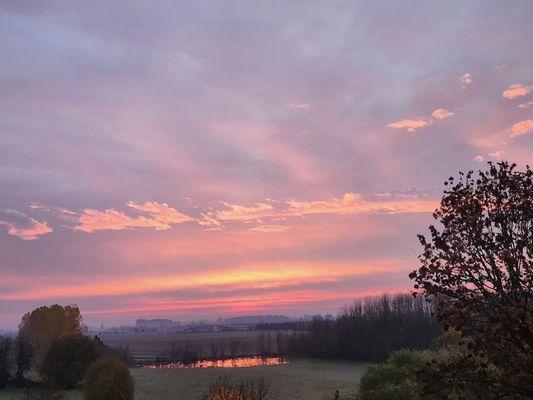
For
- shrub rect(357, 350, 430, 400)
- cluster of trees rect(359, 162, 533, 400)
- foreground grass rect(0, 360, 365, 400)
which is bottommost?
foreground grass rect(0, 360, 365, 400)

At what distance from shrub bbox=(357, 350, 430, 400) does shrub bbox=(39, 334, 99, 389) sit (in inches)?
1452

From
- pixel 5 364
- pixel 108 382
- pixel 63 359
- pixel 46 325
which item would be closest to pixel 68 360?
pixel 63 359

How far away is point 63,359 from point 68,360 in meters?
0.54

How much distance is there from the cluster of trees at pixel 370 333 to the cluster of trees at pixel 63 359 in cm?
6011

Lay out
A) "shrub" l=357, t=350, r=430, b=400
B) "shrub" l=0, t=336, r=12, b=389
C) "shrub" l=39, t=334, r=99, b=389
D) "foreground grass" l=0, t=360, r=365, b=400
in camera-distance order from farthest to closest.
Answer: "shrub" l=0, t=336, r=12, b=389
"shrub" l=39, t=334, r=99, b=389
"foreground grass" l=0, t=360, r=365, b=400
"shrub" l=357, t=350, r=430, b=400

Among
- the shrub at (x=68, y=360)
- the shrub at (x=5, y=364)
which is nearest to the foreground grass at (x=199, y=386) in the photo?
the shrub at (x=68, y=360)

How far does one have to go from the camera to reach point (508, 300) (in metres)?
8.38

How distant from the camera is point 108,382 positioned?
3453 cm

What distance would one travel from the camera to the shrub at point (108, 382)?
34438mm

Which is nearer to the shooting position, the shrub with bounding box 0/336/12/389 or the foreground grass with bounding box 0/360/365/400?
the foreground grass with bounding box 0/360/365/400

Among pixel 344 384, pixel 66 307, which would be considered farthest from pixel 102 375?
pixel 66 307

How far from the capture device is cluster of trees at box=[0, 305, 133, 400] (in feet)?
115

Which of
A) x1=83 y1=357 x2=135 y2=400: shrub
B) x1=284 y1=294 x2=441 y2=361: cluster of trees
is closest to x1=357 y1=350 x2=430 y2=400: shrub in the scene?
x1=83 y1=357 x2=135 y2=400: shrub

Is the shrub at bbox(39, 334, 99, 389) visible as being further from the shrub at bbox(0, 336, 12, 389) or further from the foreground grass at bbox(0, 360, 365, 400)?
the shrub at bbox(0, 336, 12, 389)
